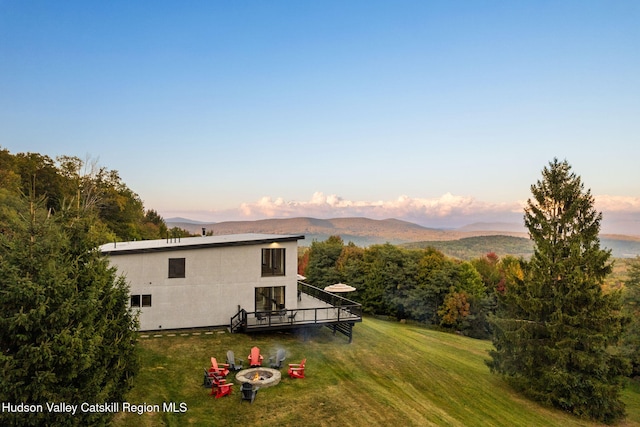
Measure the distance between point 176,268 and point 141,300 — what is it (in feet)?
7.15

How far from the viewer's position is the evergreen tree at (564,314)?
16156mm

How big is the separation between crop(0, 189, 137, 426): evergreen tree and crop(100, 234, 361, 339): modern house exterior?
31.8 feet

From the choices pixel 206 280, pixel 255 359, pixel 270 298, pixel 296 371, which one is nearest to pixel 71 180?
pixel 206 280

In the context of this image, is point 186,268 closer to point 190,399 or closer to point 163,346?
point 163,346

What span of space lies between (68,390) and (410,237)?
465 feet

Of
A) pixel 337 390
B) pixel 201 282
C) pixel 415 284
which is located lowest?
pixel 415 284

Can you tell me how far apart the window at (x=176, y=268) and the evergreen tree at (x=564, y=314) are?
16.2 meters

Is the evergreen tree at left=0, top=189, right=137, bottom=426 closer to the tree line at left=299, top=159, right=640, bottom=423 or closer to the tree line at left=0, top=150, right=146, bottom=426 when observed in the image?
the tree line at left=0, top=150, right=146, bottom=426

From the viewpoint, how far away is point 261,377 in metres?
12.9

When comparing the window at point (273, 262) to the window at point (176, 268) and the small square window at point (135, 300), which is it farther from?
the small square window at point (135, 300)

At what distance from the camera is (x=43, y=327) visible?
6.88 m

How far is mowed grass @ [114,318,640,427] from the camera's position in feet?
35.7

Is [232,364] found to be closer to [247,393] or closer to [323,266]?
[247,393]

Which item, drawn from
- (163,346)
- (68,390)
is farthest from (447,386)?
(68,390)
